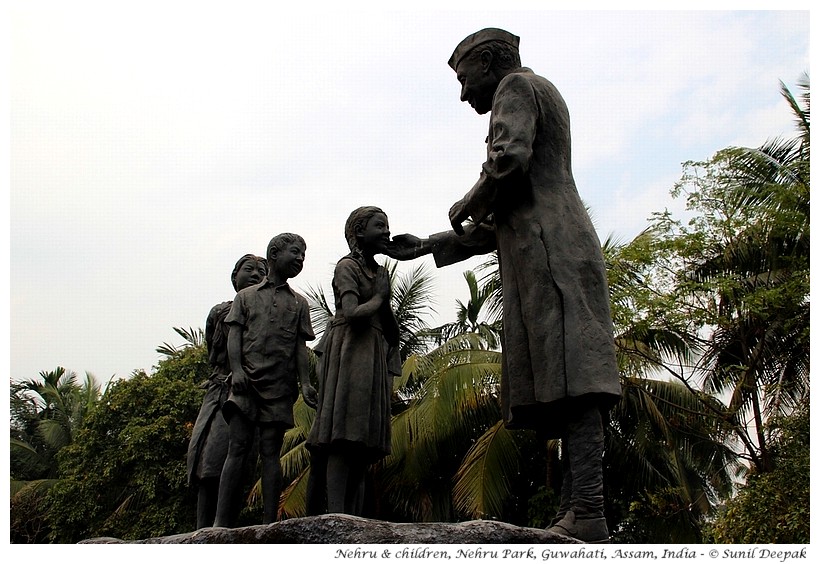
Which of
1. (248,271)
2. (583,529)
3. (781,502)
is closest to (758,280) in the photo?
(781,502)

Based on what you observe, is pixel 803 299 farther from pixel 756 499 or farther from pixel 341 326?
pixel 341 326

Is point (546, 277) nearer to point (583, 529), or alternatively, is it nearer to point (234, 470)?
point (583, 529)

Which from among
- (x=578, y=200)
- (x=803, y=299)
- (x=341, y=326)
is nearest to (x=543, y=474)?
(x=803, y=299)

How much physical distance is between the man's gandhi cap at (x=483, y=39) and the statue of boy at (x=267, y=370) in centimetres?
213

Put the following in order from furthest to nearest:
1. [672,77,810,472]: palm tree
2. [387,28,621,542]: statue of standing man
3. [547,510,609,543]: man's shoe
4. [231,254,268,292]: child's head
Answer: [672,77,810,472]: palm tree → [231,254,268,292]: child's head → [387,28,621,542]: statue of standing man → [547,510,609,543]: man's shoe

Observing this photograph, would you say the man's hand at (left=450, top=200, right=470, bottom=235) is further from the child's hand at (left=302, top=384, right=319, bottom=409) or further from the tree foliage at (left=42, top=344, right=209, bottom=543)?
the tree foliage at (left=42, top=344, right=209, bottom=543)

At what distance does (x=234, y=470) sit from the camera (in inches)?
289

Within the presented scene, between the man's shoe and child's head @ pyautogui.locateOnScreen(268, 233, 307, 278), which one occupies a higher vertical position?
child's head @ pyautogui.locateOnScreen(268, 233, 307, 278)

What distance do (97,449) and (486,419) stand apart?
1054 cm

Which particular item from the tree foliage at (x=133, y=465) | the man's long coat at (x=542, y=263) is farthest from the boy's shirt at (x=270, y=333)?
the tree foliage at (x=133, y=465)

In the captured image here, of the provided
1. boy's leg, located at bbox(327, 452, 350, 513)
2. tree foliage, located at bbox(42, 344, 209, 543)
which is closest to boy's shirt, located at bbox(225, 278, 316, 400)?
boy's leg, located at bbox(327, 452, 350, 513)

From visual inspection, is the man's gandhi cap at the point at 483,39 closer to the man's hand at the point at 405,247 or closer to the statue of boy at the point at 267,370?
the man's hand at the point at 405,247

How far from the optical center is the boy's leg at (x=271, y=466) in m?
7.28

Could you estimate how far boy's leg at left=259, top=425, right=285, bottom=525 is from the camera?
7.28m
